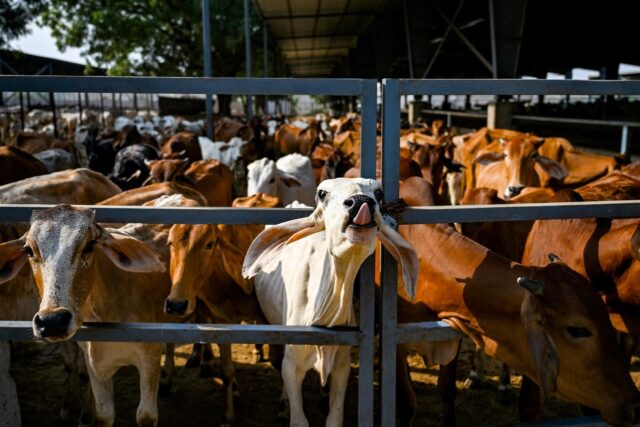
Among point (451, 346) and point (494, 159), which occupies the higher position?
point (494, 159)

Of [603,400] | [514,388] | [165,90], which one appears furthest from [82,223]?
[514,388]

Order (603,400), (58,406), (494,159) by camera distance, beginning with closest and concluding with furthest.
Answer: (603,400)
(58,406)
(494,159)

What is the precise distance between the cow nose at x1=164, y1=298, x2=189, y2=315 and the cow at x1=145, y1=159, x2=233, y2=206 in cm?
376

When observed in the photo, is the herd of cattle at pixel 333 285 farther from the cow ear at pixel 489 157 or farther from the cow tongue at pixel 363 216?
the cow ear at pixel 489 157

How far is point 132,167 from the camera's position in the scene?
31.4 ft

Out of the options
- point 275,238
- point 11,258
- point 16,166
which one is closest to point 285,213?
point 275,238

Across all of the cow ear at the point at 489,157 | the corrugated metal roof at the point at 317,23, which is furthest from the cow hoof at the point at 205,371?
the corrugated metal roof at the point at 317,23

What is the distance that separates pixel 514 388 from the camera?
477cm

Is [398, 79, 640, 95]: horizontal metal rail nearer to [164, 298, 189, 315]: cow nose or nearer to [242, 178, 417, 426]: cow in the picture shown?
[242, 178, 417, 426]: cow

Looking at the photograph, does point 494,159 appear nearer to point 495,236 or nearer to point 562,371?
point 495,236

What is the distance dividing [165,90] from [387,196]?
1.11m

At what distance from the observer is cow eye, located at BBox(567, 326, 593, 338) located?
2607 millimetres

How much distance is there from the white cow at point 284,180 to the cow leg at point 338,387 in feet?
12.8

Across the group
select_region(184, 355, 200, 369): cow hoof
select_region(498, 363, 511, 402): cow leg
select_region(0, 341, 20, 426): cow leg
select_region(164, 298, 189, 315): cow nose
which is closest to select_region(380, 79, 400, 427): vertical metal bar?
select_region(164, 298, 189, 315): cow nose
